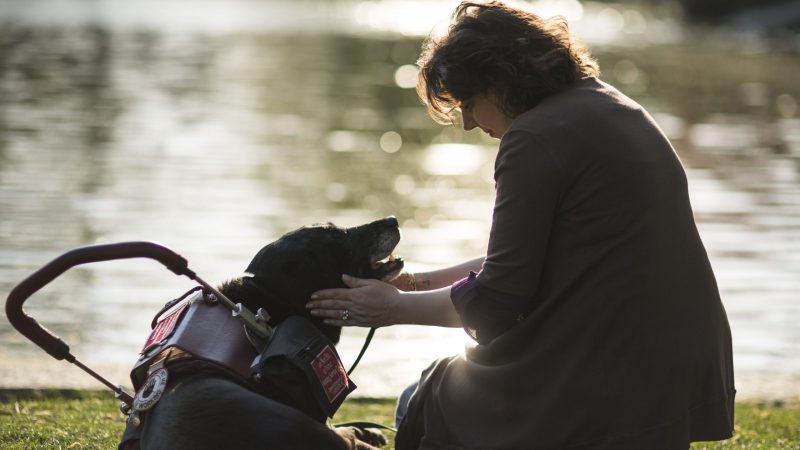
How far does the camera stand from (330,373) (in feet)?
11.2

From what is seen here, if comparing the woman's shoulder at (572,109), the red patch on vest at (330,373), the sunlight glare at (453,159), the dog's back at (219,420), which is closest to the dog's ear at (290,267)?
the red patch on vest at (330,373)

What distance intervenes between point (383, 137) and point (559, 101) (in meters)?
13.3

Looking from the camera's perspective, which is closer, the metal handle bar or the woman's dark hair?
the metal handle bar

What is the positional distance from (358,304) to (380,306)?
7 centimetres

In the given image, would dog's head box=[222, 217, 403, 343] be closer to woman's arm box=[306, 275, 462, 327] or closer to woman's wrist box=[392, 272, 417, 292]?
woman's arm box=[306, 275, 462, 327]

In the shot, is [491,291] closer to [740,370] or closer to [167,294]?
[740,370]

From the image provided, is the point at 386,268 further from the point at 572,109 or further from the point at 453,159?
the point at 453,159

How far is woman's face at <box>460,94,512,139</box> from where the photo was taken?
339 cm

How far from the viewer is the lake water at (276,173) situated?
7207 mm

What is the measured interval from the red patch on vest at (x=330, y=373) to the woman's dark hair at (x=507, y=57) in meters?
0.87

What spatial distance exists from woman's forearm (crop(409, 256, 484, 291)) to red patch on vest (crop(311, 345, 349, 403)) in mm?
724

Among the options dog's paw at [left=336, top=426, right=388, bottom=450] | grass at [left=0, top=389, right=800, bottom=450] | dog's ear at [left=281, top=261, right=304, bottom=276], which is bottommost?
grass at [left=0, top=389, right=800, bottom=450]

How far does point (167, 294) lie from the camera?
7742 mm

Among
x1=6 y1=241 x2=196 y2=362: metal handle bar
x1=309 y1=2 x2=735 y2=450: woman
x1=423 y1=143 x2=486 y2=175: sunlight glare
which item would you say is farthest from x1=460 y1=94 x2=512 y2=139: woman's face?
x1=423 y1=143 x2=486 y2=175: sunlight glare
